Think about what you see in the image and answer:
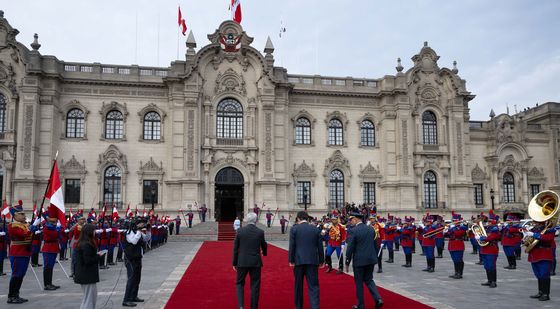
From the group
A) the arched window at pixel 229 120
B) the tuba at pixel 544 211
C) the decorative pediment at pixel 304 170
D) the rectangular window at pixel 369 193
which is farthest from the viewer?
the rectangular window at pixel 369 193

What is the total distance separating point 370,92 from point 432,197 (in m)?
10.1

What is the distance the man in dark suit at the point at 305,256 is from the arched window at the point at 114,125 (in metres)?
29.7

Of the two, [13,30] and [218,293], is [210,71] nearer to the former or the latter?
[13,30]

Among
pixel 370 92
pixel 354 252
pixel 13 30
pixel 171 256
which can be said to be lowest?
pixel 171 256

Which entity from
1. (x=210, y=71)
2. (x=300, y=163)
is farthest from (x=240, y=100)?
(x=300, y=163)

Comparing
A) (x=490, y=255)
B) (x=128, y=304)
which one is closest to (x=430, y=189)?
(x=490, y=255)

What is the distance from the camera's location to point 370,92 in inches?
Answer: 1587

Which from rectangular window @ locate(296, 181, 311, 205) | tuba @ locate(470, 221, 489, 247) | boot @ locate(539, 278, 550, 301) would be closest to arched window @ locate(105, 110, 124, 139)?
rectangular window @ locate(296, 181, 311, 205)

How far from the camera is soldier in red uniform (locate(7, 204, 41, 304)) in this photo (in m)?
10.8

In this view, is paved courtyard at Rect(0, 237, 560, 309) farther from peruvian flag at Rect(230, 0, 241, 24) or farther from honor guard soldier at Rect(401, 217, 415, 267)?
peruvian flag at Rect(230, 0, 241, 24)

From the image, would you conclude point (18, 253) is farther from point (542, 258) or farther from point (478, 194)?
point (478, 194)

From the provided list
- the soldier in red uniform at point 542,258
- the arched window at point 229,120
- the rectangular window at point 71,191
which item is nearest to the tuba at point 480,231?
the soldier in red uniform at point 542,258

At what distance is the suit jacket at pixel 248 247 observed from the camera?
9.42 metres

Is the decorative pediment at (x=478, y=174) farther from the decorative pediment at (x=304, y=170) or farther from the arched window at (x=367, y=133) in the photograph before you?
the decorative pediment at (x=304, y=170)
